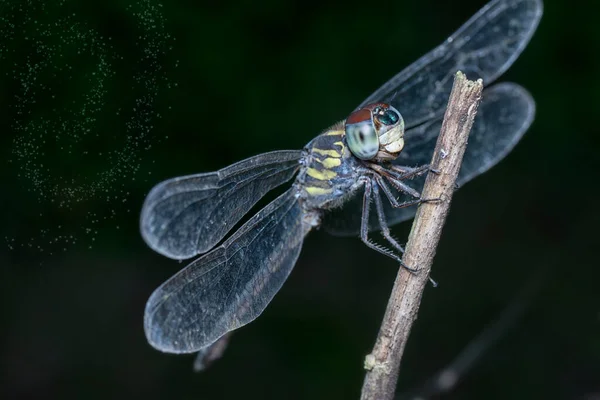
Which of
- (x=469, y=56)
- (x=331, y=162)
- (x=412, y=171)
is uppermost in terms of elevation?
(x=469, y=56)

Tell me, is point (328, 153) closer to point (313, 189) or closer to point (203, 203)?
point (313, 189)

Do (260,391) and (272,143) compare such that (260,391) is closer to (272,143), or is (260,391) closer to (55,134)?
(272,143)

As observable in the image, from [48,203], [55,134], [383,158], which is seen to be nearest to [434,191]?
[383,158]

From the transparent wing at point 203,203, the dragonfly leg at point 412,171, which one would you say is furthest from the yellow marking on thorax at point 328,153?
the dragonfly leg at point 412,171

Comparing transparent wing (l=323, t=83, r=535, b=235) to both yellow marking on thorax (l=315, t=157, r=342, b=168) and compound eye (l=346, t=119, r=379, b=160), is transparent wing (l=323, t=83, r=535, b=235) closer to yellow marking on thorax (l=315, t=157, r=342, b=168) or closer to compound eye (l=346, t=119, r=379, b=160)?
yellow marking on thorax (l=315, t=157, r=342, b=168)

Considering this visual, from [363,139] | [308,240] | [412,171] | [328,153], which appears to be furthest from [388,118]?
[308,240]

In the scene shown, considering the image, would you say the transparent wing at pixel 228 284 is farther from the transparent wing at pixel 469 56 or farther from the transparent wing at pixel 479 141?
the transparent wing at pixel 469 56
